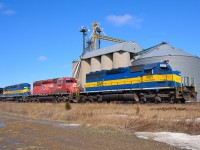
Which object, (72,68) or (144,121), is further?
(72,68)

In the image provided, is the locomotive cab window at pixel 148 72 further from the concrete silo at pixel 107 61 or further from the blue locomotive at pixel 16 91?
the concrete silo at pixel 107 61

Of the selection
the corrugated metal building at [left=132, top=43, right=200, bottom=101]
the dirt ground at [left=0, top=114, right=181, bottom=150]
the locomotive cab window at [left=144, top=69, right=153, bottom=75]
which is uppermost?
the corrugated metal building at [left=132, top=43, right=200, bottom=101]

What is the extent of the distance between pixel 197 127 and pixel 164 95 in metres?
15.1

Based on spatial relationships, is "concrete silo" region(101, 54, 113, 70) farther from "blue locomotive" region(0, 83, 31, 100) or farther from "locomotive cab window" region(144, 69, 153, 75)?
"locomotive cab window" region(144, 69, 153, 75)

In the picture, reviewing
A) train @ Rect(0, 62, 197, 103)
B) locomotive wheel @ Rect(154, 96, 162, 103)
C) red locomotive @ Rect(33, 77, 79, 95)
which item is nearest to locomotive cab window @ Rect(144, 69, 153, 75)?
train @ Rect(0, 62, 197, 103)

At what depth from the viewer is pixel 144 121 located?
40.3 ft

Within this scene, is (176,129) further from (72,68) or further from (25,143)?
(72,68)

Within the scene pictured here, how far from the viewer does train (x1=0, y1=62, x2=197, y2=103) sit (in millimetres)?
26188

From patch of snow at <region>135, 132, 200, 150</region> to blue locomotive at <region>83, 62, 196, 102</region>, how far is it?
15.4m

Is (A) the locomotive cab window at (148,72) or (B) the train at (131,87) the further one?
(A) the locomotive cab window at (148,72)

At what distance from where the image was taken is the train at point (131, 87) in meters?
26.2

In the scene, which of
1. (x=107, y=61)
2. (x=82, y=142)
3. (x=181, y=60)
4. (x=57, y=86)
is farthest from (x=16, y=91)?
(x=82, y=142)

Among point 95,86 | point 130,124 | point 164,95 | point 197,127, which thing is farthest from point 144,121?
point 95,86

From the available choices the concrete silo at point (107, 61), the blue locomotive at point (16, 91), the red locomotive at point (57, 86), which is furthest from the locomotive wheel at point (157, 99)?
the concrete silo at point (107, 61)
